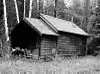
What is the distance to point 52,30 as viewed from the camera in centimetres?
1653

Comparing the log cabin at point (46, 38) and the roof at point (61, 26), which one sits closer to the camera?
the log cabin at point (46, 38)

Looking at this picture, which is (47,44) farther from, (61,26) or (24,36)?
(24,36)

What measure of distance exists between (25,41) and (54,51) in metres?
3.74

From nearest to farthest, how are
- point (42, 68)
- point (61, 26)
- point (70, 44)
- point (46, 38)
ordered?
1. point (42, 68)
2. point (46, 38)
3. point (70, 44)
4. point (61, 26)

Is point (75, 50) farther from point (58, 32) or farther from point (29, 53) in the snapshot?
point (29, 53)

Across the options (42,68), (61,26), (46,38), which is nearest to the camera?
(42,68)

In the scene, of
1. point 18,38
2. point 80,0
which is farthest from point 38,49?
point 80,0

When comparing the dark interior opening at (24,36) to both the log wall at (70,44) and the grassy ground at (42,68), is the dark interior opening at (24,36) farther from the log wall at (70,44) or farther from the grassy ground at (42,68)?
the grassy ground at (42,68)

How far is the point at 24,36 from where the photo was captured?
701 inches

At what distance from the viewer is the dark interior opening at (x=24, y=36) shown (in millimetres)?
16375

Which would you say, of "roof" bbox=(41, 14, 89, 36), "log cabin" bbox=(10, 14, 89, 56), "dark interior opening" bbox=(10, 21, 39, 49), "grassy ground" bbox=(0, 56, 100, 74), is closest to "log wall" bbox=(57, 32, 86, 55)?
"log cabin" bbox=(10, 14, 89, 56)

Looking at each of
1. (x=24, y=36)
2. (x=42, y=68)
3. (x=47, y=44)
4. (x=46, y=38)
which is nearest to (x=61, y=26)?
(x=46, y=38)

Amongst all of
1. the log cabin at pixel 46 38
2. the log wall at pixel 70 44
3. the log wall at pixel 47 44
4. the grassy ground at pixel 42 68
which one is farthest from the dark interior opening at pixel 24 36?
the grassy ground at pixel 42 68

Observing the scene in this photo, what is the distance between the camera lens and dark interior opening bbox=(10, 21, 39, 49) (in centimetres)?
1638
